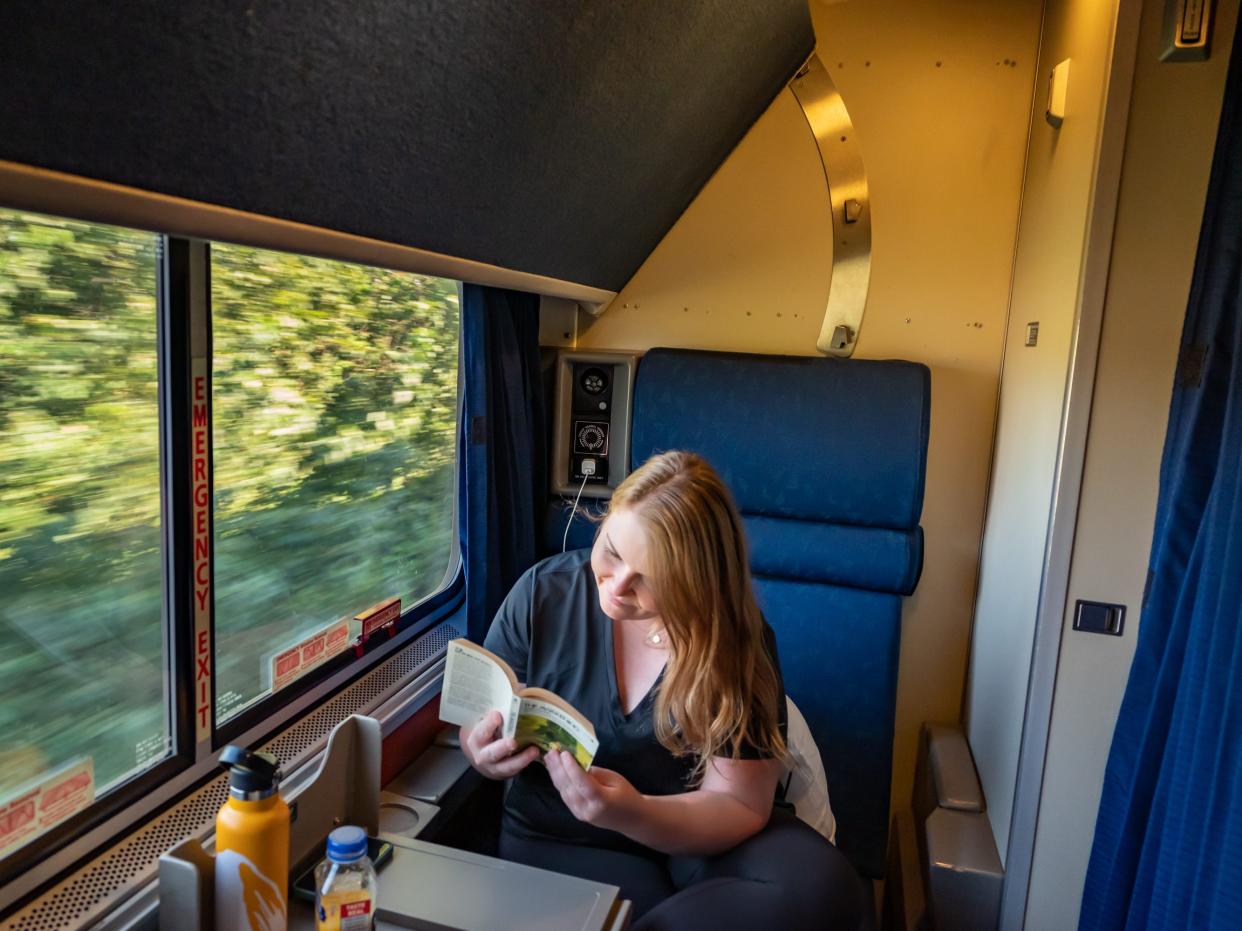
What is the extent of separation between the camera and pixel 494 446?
251 centimetres

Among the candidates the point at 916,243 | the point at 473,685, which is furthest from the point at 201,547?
the point at 916,243

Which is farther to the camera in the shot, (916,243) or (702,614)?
(916,243)

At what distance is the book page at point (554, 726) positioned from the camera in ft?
4.88

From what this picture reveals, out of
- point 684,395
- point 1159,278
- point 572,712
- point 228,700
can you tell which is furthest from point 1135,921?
point 228,700

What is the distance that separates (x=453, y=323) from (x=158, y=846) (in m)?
1.53

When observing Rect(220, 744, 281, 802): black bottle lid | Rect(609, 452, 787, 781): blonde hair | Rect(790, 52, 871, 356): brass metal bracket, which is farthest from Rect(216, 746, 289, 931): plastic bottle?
Rect(790, 52, 871, 356): brass metal bracket

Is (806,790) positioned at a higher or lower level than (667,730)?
lower

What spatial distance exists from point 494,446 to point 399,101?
4.52 ft

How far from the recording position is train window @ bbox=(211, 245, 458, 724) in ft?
5.68

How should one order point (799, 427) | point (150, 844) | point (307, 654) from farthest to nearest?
point (799, 427)
point (307, 654)
point (150, 844)

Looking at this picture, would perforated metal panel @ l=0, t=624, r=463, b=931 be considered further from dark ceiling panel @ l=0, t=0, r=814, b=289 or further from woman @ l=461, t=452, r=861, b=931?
dark ceiling panel @ l=0, t=0, r=814, b=289

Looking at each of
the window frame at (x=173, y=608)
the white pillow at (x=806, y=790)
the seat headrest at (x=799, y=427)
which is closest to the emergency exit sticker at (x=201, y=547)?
the window frame at (x=173, y=608)

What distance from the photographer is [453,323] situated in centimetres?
255

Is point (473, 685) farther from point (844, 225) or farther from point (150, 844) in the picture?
point (844, 225)
